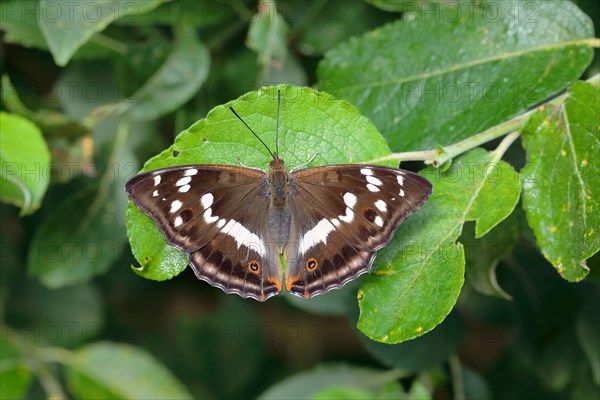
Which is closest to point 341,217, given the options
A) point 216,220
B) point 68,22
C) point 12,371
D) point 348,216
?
point 348,216

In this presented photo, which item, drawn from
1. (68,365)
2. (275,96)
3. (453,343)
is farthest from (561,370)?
(68,365)

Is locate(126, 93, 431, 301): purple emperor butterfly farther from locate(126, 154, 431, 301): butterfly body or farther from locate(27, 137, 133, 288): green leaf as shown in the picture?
locate(27, 137, 133, 288): green leaf

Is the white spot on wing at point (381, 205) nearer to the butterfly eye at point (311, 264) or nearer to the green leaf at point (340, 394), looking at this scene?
the butterfly eye at point (311, 264)

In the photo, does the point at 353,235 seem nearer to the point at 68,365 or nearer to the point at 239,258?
the point at 239,258

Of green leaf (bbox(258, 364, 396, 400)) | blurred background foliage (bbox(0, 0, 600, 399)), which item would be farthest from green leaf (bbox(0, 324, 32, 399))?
green leaf (bbox(258, 364, 396, 400))

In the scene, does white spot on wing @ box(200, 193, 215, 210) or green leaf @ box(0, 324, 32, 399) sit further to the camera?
green leaf @ box(0, 324, 32, 399)

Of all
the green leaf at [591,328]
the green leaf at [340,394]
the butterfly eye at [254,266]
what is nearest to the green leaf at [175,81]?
the butterfly eye at [254,266]

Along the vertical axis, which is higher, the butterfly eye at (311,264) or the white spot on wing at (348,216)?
the white spot on wing at (348,216)
